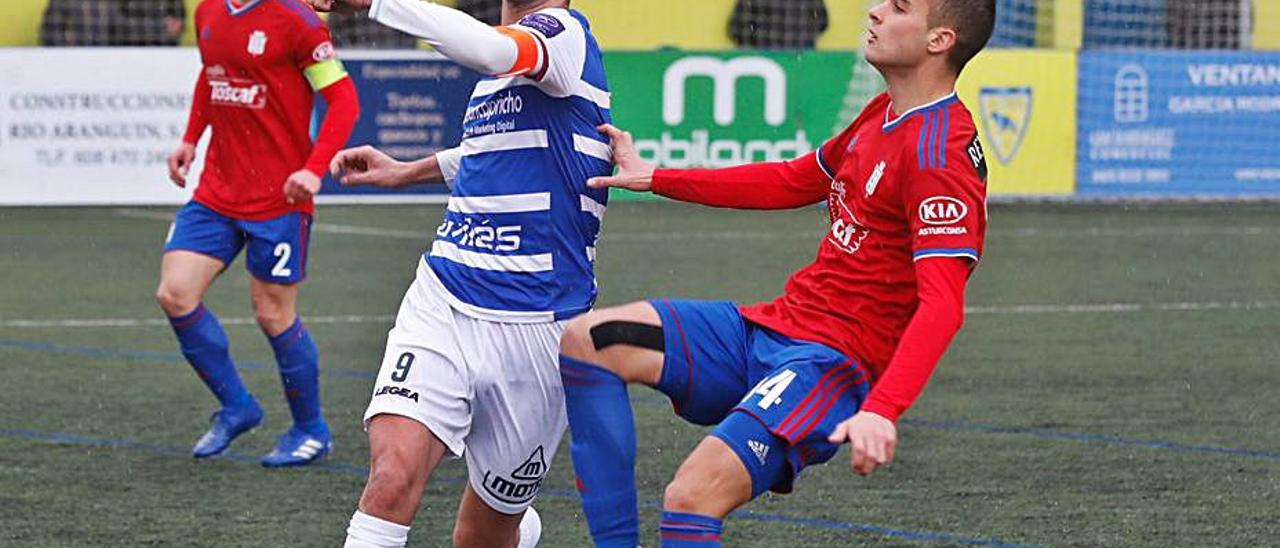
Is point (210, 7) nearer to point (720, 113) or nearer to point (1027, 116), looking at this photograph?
point (720, 113)

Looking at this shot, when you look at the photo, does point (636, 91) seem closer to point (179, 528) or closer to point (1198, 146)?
point (1198, 146)

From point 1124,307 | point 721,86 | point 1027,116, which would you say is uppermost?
point 1124,307

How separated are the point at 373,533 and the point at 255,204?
9.08ft

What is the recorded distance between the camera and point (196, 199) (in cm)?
730

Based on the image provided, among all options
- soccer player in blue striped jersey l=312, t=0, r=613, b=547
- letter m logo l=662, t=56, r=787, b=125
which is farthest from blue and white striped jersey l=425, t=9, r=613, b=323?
letter m logo l=662, t=56, r=787, b=125

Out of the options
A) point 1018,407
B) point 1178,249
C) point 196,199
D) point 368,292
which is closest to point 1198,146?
point 1178,249

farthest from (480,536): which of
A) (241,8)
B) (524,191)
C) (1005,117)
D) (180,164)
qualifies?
(1005,117)

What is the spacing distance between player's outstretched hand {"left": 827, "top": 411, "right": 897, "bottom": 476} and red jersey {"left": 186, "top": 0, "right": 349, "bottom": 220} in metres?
3.69

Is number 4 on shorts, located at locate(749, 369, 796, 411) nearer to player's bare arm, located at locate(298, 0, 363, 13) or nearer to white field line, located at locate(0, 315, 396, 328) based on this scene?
player's bare arm, located at locate(298, 0, 363, 13)

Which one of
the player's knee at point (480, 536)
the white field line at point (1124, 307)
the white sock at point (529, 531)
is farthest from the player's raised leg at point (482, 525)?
the white field line at point (1124, 307)

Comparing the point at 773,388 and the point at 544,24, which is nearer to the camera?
the point at 773,388

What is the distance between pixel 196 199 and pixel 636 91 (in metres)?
9.89

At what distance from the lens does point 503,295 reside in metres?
4.86

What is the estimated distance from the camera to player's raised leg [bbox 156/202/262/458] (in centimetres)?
722
